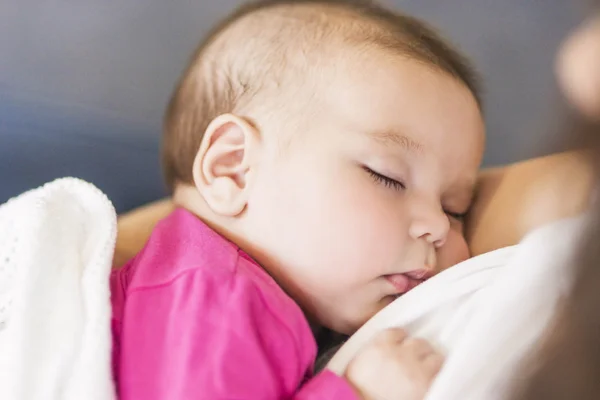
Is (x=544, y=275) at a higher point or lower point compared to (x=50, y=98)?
higher

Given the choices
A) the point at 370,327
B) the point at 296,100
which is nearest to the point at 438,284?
the point at 370,327

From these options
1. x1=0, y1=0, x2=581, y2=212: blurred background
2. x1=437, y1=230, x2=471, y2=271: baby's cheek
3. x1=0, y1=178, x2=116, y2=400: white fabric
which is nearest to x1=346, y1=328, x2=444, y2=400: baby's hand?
x1=437, y1=230, x2=471, y2=271: baby's cheek

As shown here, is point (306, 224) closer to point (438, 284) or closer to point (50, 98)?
point (438, 284)

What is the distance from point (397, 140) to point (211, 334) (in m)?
0.27

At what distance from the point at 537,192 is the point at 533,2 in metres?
0.64

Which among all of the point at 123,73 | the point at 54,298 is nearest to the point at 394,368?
the point at 54,298

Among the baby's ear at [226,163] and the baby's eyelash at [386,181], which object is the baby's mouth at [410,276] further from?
the baby's ear at [226,163]

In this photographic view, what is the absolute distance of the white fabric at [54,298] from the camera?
2.10 ft

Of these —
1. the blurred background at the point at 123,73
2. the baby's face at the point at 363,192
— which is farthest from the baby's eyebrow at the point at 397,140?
the blurred background at the point at 123,73

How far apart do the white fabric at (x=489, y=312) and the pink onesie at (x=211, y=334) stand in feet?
0.15

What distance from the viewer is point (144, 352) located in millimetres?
646

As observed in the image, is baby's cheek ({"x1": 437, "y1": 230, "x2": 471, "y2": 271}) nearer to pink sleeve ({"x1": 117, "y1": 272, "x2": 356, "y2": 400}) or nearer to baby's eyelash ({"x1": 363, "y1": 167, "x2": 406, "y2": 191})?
baby's eyelash ({"x1": 363, "y1": 167, "x2": 406, "y2": 191})

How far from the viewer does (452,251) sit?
28.9 inches

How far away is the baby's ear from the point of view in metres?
0.74
